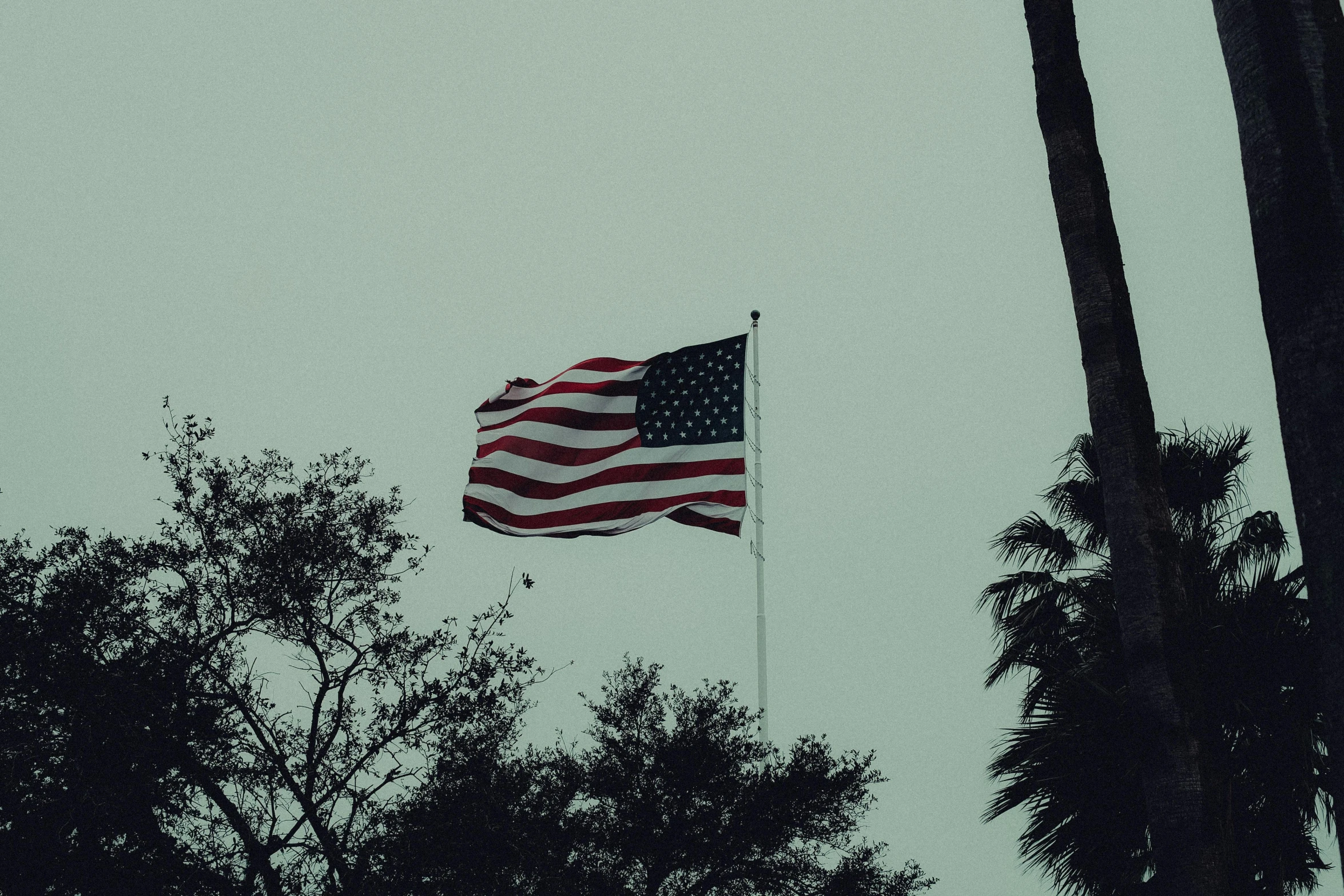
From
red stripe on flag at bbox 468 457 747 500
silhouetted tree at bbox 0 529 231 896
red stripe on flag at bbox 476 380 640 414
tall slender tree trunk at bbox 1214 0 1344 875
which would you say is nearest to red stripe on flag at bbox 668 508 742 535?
red stripe on flag at bbox 468 457 747 500

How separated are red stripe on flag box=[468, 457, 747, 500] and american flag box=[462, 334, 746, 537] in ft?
0.04

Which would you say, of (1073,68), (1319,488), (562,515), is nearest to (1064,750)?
(562,515)

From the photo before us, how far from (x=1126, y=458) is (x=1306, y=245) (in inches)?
103

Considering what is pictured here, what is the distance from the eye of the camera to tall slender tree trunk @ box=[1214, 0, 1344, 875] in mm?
4723

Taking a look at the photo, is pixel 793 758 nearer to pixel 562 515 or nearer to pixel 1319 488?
pixel 562 515

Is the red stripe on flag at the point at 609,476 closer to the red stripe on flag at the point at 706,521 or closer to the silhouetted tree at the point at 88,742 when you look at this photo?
the red stripe on flag at the point at 706,521

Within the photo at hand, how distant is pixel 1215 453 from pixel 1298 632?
6.02 m

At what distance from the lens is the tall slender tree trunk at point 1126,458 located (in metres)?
6.73

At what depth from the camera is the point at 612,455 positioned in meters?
16.0

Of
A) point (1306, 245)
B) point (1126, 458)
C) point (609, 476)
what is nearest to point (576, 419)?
point (609, 476)

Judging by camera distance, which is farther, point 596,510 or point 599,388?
point 599,388

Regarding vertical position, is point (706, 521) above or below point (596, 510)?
below

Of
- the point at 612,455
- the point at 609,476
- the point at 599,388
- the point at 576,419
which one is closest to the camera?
the point at 609,476

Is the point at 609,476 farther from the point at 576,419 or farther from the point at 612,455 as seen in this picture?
the point at 576,419
